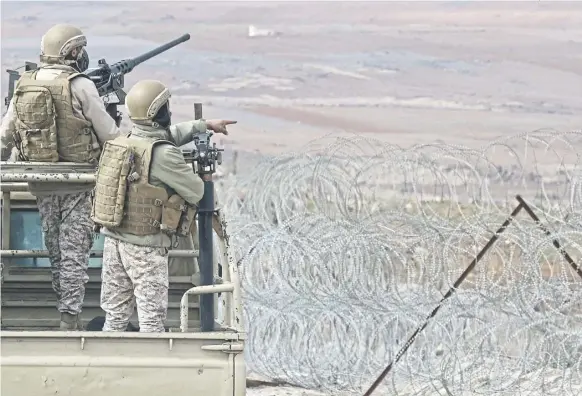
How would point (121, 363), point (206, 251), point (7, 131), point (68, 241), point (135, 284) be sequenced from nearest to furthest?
point (121, 363) → point (206, 251) → point (135, 284) → point (68, 241) → point (7, 131)

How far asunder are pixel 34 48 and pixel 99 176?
21208 millimetres

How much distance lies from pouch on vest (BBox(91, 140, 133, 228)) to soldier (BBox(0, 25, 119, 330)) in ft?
1.76

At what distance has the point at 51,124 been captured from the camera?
6.41m

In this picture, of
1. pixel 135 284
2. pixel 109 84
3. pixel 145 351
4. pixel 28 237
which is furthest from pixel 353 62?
pixel 145 351

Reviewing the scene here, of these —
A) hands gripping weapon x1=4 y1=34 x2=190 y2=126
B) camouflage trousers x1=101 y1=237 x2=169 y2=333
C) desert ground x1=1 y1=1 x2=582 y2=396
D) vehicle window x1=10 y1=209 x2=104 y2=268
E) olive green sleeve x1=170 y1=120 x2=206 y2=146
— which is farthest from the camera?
desert ground x1=1 y1=1 x2=582 y2=396

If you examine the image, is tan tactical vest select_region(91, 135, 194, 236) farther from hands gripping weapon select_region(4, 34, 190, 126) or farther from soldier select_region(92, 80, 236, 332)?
hands gripping weapon select_region(4, 34, 190, 126)

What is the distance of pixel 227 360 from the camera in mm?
5129

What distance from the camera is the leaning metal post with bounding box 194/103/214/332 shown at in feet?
18.8

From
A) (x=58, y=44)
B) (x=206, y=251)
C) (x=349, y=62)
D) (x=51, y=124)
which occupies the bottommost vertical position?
(x=349, y=62)

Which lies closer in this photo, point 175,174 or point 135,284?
point 175,174

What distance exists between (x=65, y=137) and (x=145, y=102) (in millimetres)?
852

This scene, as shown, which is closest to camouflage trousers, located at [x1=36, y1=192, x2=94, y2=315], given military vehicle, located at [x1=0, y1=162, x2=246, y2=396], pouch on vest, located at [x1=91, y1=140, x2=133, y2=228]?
pouch on vest, located at [x1=91, y1=140, x2=133, y2=228]

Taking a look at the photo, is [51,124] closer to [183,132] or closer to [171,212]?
[183,132]

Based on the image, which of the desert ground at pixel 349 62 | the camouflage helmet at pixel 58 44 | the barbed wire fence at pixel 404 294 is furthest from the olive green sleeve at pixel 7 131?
the desert ground at pixel 349 62
